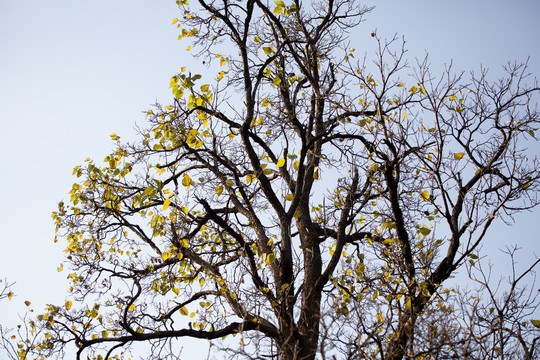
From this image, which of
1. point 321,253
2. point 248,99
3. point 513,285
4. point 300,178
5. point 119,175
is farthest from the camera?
point 119,175

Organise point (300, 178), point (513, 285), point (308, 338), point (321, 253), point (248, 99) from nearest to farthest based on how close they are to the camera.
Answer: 1. point (513, 285)
2. point (308, 338)
3. point (300, 178)
4. point (248, 99)
5. point (321, 253)

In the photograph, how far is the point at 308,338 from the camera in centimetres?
534

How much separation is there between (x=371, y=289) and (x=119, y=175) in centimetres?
463

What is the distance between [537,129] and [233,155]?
4.68m

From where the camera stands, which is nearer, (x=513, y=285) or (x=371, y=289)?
(x=513, y=285)

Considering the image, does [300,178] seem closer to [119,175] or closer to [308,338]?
[308,338]

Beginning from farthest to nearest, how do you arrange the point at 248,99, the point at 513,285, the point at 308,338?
the point at 248,99 → the point at 308,338 → the point at 513,285

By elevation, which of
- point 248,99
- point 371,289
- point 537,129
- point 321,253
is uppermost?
point 248,99

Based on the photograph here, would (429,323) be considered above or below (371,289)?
below

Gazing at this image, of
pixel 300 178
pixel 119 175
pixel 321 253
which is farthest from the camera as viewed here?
pixel 119 175

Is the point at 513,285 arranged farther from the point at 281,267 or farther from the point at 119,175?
the point at 119,175

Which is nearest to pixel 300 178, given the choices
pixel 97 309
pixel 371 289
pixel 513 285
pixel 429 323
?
pixel 371 289

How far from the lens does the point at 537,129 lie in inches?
235

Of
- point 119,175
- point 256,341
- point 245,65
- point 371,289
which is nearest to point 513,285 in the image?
point 371,289
